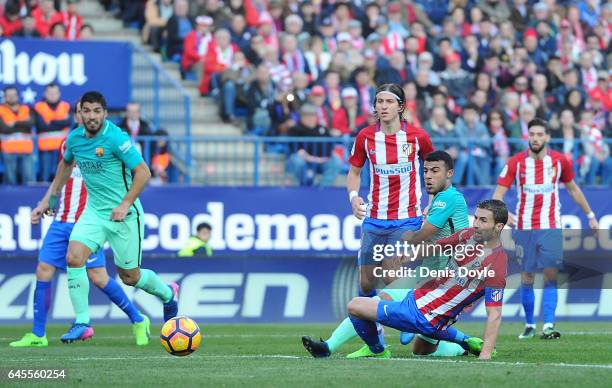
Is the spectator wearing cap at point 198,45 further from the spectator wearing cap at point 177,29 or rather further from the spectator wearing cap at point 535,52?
the spectator wearing cap at point 535,52

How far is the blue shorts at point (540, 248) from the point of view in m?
15.3

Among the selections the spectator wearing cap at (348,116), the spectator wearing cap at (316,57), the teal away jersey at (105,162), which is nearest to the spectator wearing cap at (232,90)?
the spectator wearing cap at (316,57)

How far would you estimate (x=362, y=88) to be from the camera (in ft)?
73.6

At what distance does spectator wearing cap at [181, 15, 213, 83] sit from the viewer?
880 inches

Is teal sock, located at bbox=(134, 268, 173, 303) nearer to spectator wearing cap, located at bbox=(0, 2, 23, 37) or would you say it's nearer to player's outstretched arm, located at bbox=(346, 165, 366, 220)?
player's outstretched arm, located at bbox=(346, 165, 366, 220)

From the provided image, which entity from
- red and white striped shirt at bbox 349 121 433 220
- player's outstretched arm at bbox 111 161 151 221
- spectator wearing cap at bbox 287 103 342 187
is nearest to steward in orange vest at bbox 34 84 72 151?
spectator wearing cap at bbox 287 103 342 187

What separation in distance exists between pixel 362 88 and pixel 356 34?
2041mm

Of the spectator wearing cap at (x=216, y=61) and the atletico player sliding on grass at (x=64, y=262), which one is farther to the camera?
the spectator wearing cap at (x=216, y=61)

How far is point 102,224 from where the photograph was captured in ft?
43.5

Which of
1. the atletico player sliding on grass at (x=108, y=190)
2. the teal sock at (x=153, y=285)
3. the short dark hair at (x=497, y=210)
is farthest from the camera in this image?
the teal sock at (x=153, y=285)

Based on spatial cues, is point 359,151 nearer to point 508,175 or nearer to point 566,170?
point 508,175

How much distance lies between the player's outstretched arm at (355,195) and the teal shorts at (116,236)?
2270 mm

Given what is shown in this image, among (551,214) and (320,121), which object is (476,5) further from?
(551,214)

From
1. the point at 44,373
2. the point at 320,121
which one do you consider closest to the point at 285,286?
the point at 320,121
